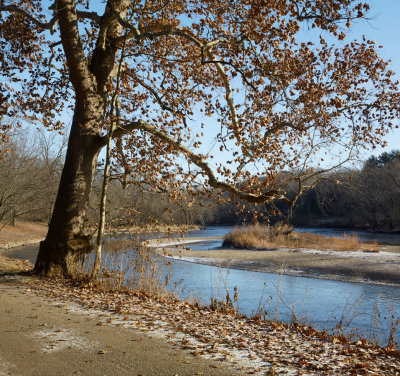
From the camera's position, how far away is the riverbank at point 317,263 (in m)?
17.2

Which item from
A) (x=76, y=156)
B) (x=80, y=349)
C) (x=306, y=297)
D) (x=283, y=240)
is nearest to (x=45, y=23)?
(x=76, y=156)

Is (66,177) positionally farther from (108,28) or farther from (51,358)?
(51,358)

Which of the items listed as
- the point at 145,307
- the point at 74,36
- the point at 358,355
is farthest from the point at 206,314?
the point at 74,36

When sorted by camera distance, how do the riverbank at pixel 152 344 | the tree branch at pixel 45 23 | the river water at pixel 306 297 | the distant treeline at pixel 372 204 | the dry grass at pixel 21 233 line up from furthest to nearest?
1. the distant treeline at pixel 372 204
2. the dry grass at pixel 21 233
3. the river water at pixel 306 297
4. the tree branch at pixel 45 23
5. the riverbank at pixel 152 344

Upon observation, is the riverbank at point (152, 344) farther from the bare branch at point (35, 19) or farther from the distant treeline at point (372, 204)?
the distant treeline at point (372, 204)

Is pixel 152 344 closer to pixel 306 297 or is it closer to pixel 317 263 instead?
pixel 306 297

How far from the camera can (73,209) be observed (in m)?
8.74

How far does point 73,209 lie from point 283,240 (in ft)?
73.3

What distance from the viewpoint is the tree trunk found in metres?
8.68

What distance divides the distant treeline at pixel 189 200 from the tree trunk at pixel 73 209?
0.73 m

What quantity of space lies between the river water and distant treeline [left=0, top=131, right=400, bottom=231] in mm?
1947

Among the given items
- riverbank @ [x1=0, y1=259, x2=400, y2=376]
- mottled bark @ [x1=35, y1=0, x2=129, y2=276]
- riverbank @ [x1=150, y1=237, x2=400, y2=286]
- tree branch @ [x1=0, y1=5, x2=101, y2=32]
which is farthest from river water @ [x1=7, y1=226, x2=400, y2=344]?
tree branch @ [x1=0, y1=5, x2=101, y2=32]

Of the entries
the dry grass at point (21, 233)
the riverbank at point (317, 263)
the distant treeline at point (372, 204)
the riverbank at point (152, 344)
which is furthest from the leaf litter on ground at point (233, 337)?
the distant treeline at point (372, 204)

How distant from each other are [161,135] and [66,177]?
7.62ft
